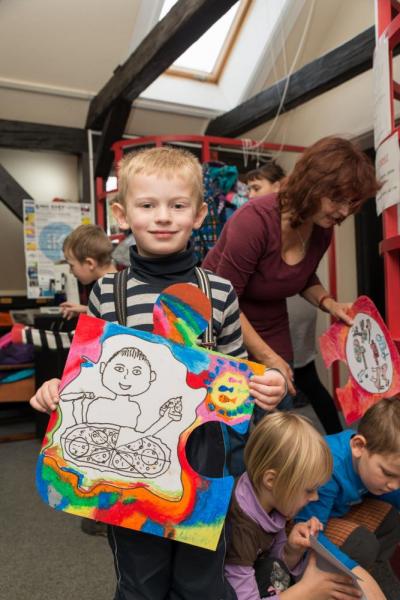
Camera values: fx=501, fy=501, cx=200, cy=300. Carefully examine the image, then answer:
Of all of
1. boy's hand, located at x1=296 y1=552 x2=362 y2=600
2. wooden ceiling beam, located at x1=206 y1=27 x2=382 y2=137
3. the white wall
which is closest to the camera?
boy's hand, located at x1=296 y1=552 x2=362 y2=600

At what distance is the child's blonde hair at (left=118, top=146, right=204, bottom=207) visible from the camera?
870 mm

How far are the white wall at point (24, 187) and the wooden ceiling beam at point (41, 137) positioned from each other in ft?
1.18

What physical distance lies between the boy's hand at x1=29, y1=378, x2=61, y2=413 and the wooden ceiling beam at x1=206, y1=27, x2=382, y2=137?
2576 millimetres

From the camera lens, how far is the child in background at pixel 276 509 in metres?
0.96

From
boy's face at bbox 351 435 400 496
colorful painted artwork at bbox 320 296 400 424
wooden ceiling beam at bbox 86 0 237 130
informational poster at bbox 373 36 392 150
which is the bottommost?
boy's face at bbox 351 435 400 496

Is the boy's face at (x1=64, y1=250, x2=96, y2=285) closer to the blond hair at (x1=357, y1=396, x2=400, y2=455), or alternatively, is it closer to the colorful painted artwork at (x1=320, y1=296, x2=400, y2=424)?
the colorful painted artwork at (x1=320, y1=296, x2=400, y2=424)

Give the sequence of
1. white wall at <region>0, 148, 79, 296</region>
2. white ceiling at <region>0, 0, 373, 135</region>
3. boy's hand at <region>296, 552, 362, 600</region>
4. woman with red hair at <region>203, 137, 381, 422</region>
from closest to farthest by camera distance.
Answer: boy's hand at <region>296, 552, 362, 600</region> → woman with red hair at <region>203, 137, 381, 422</region> → white ceiling at <region>0, 0, 373, 135</region> → white wall at <region>0, 148, 79, 296</region>

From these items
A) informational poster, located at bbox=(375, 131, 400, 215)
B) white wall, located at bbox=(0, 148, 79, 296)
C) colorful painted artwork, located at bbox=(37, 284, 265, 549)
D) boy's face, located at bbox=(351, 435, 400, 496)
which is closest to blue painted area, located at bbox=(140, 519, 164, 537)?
colorful painted artwork, located at bbox=(37, 284, 265, 549)

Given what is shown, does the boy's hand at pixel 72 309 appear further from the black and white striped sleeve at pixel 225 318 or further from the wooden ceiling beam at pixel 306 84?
the wooden ceiling beam at pixel 306 84

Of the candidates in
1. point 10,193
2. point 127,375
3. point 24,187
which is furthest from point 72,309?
point 24,187

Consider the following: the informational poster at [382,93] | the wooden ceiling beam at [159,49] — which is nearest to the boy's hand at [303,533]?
the informational poster at [382,93]

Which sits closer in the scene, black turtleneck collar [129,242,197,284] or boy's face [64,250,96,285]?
black turtleneck collar [129,242,197,284]

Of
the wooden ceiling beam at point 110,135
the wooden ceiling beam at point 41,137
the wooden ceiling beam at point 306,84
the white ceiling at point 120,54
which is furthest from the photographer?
the wooden ceiling beam at point 41,137

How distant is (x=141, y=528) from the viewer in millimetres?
757
